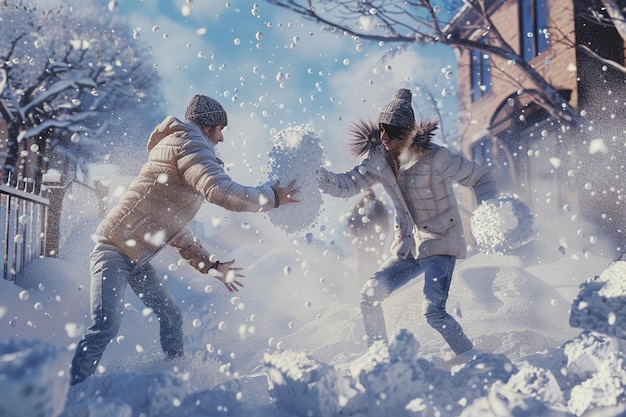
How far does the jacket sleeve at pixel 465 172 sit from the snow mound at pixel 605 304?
68 centimetres

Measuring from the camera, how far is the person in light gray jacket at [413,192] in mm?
2736

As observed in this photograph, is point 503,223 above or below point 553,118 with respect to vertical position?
below

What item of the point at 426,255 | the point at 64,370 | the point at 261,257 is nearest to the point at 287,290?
the point at 261,257

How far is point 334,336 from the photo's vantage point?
3.85m

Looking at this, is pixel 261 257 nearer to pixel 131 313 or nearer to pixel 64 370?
pixel 131 313

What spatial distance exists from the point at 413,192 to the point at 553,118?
176 inches

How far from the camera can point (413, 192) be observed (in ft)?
9.20

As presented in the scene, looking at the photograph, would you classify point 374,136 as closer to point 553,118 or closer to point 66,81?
point 553,118

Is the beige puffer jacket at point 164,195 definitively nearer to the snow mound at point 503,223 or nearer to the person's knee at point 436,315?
the person's knee at point 436,315

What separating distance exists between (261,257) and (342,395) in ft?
11.3

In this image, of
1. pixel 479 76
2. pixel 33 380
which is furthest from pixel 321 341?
pixel 479 76

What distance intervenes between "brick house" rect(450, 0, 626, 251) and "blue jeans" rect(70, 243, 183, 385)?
4.38 metres

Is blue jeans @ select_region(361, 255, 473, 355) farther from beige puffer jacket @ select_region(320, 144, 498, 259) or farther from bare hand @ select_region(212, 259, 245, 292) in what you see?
bare hand @ select_region(212, 259, 245, 292)

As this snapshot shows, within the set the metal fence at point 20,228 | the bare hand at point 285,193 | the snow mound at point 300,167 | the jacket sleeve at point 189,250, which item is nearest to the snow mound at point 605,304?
the snow mound at point 300,167
